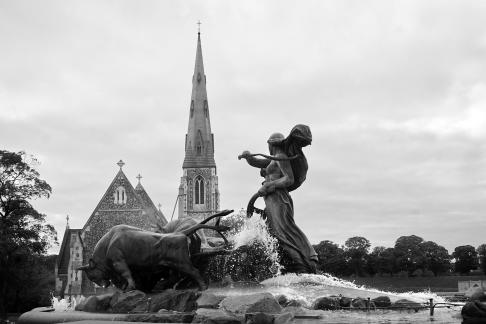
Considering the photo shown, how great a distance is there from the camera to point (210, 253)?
905 cm

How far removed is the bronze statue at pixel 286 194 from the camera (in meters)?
11.0

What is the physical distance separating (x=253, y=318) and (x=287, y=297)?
2.01 metres

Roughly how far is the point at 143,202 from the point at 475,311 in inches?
2585

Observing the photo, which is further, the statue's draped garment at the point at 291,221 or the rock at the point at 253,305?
the statue's draped garment at the point at 291,221

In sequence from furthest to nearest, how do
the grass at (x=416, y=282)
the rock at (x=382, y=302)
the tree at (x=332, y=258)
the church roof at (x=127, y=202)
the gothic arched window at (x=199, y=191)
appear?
the gothic arched window at (x=199, y=191), the church roof at (x=127, y=202), the tree at (x=332, y=258), the grass at (x=416, y=282), the rock at (x=382, y=302)

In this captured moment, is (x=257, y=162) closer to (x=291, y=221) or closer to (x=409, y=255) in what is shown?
(x=291, y=221)

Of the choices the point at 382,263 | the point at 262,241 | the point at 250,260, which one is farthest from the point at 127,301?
the point at 382,263

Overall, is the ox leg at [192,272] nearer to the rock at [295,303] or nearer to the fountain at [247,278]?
the fountain at [247,278]

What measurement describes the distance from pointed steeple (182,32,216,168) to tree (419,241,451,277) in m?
33.4

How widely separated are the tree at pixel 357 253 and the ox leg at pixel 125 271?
6266 cm

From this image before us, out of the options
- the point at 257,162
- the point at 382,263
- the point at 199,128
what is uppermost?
the point at 199,128

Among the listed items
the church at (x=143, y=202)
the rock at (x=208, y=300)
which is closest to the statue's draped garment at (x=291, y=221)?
the rock at (x=208, y=300)

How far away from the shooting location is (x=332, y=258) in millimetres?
67438

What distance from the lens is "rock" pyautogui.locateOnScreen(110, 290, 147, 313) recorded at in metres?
7.39
